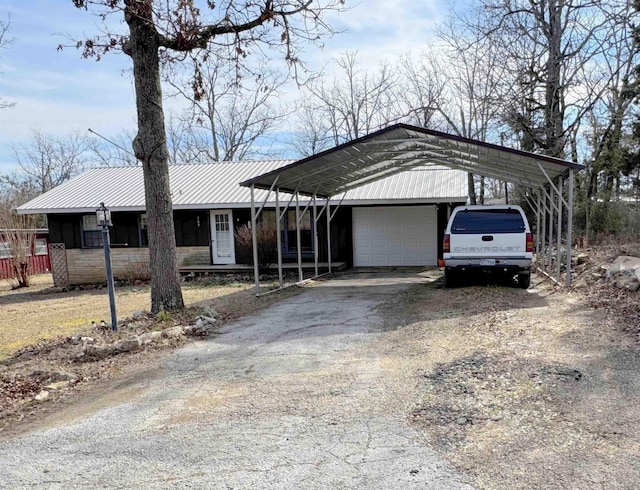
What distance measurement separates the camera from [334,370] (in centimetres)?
502

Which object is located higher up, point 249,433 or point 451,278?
point 451,278

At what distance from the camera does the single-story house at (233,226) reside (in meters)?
16.3

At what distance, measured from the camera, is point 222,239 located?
55.6 ft

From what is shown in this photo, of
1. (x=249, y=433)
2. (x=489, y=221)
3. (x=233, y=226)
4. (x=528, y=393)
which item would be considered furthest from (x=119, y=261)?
(x=528, y=393)

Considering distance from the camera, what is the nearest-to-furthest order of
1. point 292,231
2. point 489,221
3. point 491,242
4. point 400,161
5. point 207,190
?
point 491,242
point 489,221
point 400,161
point 292,231
point 207,190

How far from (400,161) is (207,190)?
310 inches

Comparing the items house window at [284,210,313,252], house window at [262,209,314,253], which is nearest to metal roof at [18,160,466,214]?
house window at [262,209,314,253]

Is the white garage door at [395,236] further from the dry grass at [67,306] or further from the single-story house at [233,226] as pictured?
the dry grass at [67,306]

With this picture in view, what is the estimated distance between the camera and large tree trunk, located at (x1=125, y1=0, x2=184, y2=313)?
25.6 ft

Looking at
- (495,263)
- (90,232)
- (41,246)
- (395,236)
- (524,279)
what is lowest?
(524,279)

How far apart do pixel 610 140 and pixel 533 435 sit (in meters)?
18.6

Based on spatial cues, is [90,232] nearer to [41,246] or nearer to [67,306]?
[67,306]

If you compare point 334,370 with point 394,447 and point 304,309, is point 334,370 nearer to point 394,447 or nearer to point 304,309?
point 394,447

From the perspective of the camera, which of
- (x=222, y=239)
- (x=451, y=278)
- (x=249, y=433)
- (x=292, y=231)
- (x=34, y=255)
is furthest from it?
(x=34, y=255)
